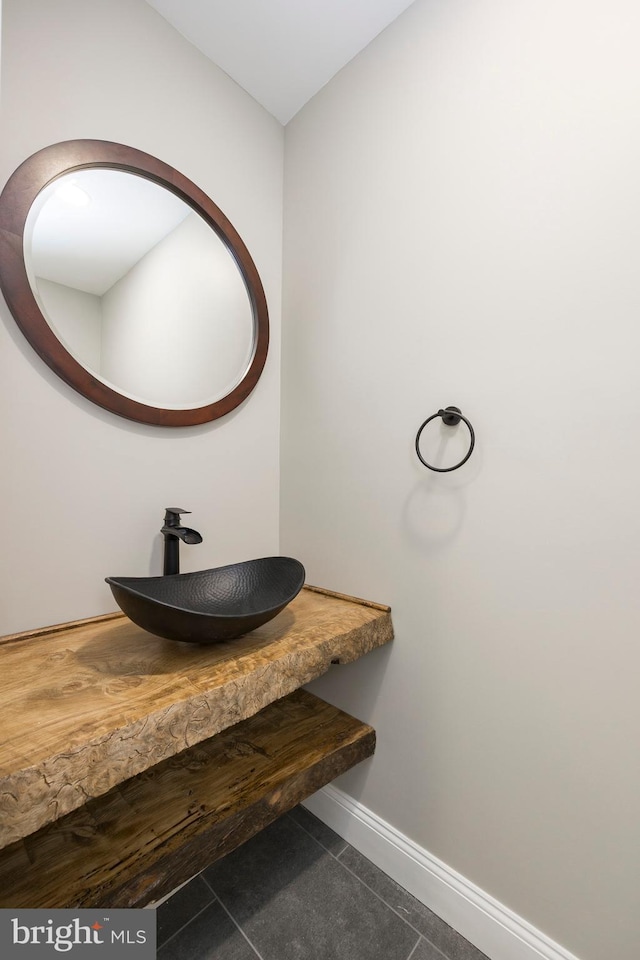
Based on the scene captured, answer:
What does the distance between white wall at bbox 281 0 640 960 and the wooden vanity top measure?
12.0 inches

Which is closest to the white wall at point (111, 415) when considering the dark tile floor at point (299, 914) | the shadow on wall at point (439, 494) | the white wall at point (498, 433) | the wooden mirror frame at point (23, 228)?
the wooden mirror frame at point (23, 228)

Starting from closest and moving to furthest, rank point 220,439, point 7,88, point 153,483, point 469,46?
1. point 7,88
2. point 469,46
3. point 153,483
4. point 220,439

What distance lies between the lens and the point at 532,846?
976 mm

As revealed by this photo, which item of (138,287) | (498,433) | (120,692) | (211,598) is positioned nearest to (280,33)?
(138,287)

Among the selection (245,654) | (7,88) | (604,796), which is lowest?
(604,796)

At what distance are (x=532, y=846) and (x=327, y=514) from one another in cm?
97

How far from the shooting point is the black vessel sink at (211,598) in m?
0.85

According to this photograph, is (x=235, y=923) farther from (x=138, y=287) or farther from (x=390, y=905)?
(x=138, y=287)

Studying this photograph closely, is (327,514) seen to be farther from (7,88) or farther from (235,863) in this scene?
(7,88)

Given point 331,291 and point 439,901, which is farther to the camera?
point 331,291

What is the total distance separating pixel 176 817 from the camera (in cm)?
89

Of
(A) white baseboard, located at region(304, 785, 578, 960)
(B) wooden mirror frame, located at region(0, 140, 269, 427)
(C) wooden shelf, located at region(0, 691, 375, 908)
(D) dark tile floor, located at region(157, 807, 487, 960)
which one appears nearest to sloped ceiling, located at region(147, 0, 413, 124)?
(B) wooden mirror frame, located at region(0, 140, 269, 427)

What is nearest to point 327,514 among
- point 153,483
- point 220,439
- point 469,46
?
point 220,439

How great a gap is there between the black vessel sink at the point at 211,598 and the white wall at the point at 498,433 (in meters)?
0.29
